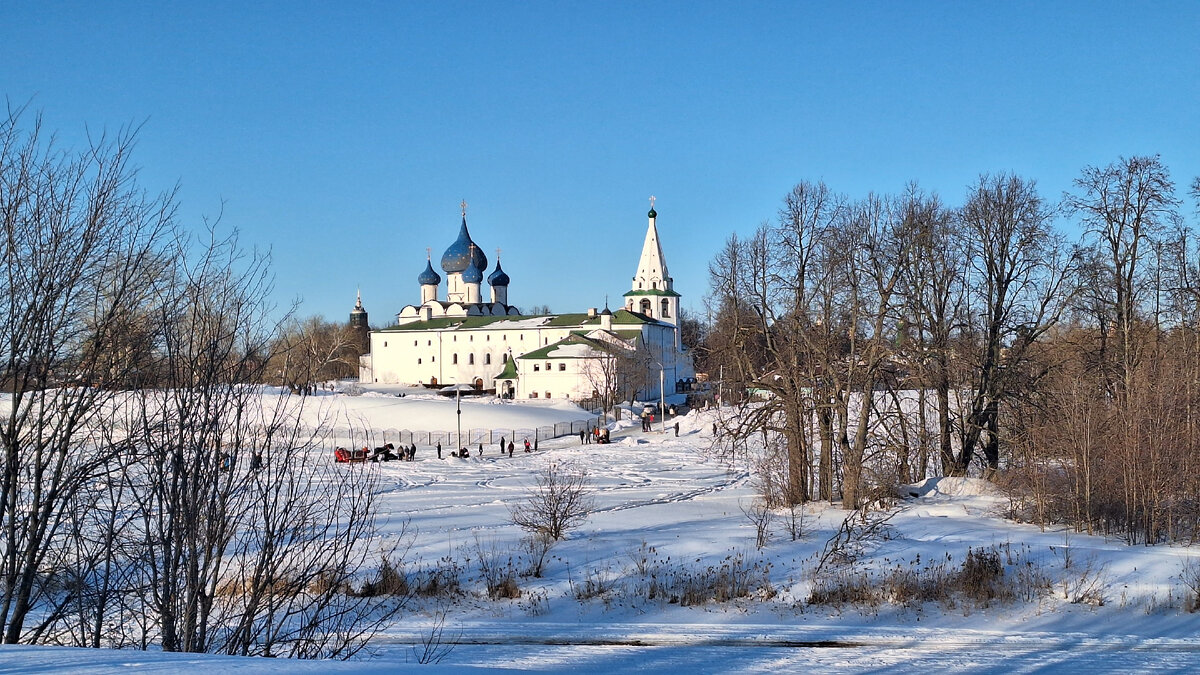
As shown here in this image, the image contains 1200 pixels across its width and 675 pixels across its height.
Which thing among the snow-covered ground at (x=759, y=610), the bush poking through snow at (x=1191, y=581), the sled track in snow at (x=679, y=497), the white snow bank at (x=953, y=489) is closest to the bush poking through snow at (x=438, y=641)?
the snow-covered ground at (x=759, y=610)

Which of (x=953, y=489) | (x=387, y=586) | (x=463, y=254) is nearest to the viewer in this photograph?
(x=387, y=586)

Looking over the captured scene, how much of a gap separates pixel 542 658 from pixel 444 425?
41749mm

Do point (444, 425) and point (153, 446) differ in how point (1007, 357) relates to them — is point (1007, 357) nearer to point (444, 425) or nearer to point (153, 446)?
point (153, 446)

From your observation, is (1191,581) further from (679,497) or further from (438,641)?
(679,497)

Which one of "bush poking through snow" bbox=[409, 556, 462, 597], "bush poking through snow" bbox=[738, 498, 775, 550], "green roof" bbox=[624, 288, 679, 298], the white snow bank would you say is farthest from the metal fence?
"green roof" bbox=[624, 288, 679, 298]

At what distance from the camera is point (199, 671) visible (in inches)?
198

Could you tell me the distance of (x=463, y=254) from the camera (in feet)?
321

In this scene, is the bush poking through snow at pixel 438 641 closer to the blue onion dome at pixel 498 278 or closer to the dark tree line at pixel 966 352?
the dark tree line at pixel 966 352

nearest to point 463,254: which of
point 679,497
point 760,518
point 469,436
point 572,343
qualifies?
point 572,343

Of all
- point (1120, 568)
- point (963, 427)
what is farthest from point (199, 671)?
point (963, 427)

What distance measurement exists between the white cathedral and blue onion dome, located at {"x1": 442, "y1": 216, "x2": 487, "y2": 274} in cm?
10

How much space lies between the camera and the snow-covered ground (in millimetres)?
10797

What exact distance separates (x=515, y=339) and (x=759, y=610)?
77.1m

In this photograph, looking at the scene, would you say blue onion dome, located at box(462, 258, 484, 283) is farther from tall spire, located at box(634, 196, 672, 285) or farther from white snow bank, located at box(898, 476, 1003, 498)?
white snow bank, located at box(898, 476, 1003, 498)
